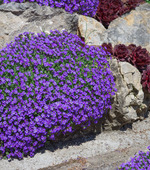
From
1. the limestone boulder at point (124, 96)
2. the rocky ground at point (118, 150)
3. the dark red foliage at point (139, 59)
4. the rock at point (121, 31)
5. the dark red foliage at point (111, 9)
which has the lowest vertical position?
the rocky ground at point (118, 150)

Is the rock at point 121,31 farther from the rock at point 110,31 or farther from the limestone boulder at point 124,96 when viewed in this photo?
the limestone boulder at point 124,96

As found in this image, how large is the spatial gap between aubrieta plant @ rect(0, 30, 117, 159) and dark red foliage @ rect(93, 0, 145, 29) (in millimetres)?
2397

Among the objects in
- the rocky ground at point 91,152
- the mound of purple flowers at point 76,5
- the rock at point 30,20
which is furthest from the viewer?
the mound of purple flowers at point 76,5

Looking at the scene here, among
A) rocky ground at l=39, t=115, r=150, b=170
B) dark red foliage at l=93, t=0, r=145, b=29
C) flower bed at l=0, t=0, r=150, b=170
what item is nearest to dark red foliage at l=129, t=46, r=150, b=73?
flower bed at l=0, t=0, r=150, b=170

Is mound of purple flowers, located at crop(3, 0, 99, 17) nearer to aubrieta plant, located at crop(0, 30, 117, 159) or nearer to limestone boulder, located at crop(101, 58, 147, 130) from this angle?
aubrieta plant, located at crop(0, 30, 117, 159)

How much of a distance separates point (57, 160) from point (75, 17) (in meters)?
3.12

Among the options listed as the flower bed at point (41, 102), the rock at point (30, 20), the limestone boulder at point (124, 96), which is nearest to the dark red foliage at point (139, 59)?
the limestone boulder at point (124, 96)

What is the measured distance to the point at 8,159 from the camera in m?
4.86

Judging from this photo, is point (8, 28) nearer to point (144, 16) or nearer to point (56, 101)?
point (56, 101)

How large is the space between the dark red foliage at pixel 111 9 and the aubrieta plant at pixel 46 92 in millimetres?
2397

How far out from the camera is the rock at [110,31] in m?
5.59

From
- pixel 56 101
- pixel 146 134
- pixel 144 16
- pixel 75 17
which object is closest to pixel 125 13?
pixel 144 16

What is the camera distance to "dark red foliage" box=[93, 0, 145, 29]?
7688 mm

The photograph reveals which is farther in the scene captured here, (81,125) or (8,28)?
(8,28)
